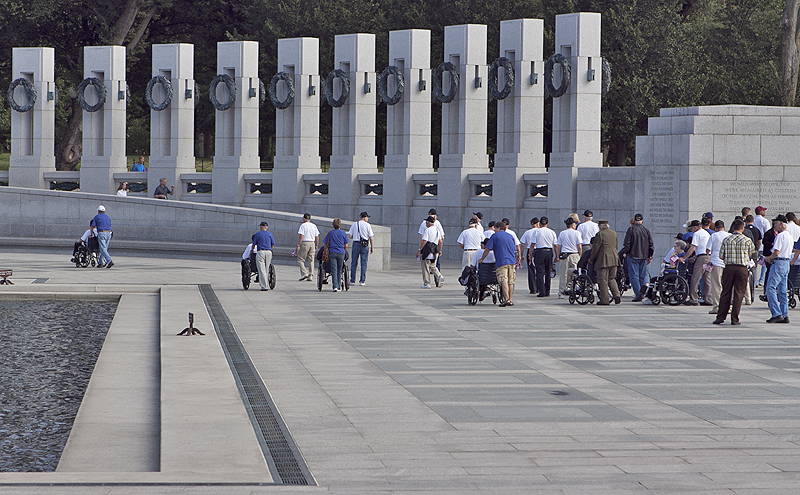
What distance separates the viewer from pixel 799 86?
4553 cm

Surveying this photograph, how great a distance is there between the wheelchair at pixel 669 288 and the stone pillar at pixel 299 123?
16.8 meters

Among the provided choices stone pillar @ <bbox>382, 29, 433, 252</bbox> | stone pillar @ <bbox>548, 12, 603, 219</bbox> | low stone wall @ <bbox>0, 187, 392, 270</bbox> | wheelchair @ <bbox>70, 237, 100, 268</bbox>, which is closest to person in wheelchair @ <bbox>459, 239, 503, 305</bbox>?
low stone wall @ <bbox>0, 187, 392, 270</bbox>

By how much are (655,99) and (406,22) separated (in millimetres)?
11928

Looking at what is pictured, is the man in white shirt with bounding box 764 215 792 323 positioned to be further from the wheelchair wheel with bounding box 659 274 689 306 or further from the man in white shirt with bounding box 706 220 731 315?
the wheelchair wheel with bounding box 659 274 689 306

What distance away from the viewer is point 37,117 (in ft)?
124

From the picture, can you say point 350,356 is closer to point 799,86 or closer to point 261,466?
point 261,466

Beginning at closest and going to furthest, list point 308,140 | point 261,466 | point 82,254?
1. point 261,466
2. point 82,254
3. point 308,140

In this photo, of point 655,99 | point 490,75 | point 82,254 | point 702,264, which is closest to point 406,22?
point 655,99

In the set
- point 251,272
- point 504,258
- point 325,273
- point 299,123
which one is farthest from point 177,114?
point 504,258

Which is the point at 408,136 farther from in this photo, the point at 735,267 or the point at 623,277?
the point at 735,267

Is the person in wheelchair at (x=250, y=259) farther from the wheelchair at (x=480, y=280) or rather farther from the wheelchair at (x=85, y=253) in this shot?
the wheelchair at (x=85, y=253)

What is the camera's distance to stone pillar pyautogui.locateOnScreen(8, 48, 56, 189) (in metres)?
37.5

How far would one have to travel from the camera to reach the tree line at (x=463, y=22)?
1742 inches

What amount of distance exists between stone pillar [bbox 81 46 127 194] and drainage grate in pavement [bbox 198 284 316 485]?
23232 mm
